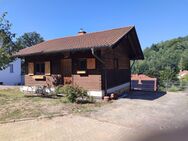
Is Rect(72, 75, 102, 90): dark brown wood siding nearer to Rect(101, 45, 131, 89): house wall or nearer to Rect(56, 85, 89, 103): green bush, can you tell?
Rect(101, 45, 131, 89): house wall

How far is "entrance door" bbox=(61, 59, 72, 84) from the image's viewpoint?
13432 mm

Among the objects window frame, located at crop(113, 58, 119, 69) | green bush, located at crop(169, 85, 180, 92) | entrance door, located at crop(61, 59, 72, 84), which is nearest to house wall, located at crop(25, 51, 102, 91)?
entrance door, located at crop(61, 59, 72, 84)

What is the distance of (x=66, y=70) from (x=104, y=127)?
7638 mm

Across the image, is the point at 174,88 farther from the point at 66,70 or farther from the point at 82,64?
the point at 66,70

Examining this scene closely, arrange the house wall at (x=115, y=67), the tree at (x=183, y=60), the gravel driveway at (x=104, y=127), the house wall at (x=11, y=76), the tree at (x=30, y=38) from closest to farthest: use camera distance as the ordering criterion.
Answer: the gravel driveway at (x=104, y=127)
the house wall at (x=115, y=67)
the house wall at (x=11, y=76)
the tree at (x=30, y=38)
the tree at (x=183, y=60)

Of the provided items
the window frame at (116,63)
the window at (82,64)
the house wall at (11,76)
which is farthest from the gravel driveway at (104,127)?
the house wall at (11,76)

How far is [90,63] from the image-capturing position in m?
12.3

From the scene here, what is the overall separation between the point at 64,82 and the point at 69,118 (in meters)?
6.19

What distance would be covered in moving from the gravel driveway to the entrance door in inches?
204

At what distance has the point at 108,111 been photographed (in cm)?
888

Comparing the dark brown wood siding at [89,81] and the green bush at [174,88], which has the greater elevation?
the dark brown wood siding at [89,81]

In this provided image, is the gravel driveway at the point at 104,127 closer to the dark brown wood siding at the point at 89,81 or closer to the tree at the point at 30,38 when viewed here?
the dark brown wood siding at the point at 89,81

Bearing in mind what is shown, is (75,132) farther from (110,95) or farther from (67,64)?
(67,64)

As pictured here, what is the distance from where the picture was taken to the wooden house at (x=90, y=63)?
12.0 meters
